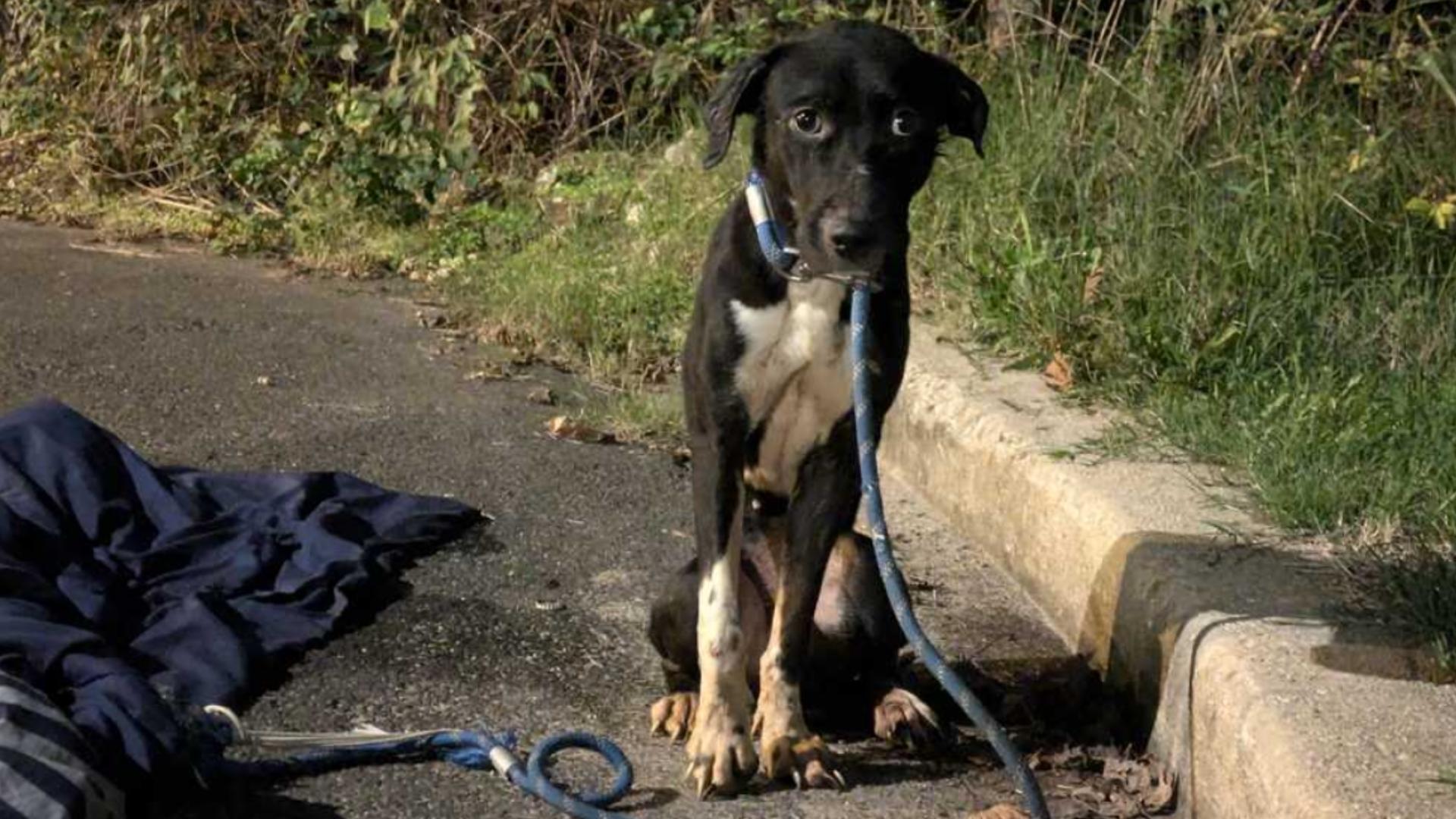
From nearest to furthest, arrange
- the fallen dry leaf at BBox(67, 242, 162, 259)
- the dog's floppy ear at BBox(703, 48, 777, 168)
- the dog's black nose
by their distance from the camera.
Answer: the dog's black nose, the dog's floppy ear at BBox(703, 48, 777, 168), the fallen dry leaf at BBox(67, 242, 162, 259)

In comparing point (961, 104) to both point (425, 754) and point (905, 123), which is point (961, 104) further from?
point (425, 754)

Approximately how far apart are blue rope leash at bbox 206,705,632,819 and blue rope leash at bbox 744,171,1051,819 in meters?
0.68

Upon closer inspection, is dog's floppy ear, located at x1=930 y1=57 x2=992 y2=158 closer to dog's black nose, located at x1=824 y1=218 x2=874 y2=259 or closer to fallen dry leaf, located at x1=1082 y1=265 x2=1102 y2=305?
dog's black nose, located at x1=824 y1=218 x2=874 y2=259

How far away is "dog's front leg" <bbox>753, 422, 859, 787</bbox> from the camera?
389 centimetres

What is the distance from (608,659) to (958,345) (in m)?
2.16

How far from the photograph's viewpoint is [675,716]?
162 inches

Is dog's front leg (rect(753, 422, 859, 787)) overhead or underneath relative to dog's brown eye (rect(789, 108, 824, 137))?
underneath

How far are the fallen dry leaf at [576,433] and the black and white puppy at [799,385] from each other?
86.7 inches

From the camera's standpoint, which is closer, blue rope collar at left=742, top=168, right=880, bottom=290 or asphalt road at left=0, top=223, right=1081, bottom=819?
blue rope collar at left=742, top=168, right=880, bottom=290

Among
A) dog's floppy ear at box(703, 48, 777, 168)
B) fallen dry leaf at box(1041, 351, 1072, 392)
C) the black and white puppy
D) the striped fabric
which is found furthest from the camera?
fallen dry leaf at box(1041, 351, 1072, 392)

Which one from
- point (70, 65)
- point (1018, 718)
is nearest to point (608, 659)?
point (1018, 718)

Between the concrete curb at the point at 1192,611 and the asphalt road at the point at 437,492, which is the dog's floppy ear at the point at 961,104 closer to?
the concrete curb at the point at 1192,611

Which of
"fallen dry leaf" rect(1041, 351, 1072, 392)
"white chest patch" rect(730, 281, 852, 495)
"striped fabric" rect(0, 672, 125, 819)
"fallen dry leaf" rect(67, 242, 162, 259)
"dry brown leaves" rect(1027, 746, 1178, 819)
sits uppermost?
"white chest patch" rect(730, 281, 852, 495)

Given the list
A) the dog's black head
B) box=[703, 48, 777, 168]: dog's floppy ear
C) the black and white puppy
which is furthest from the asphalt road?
box=[703, 48, 777, 168]: dog's floppy ear
